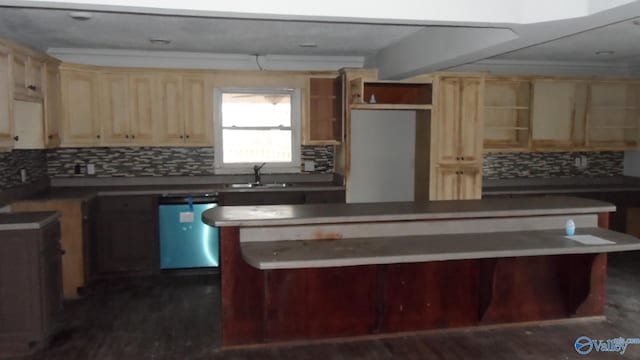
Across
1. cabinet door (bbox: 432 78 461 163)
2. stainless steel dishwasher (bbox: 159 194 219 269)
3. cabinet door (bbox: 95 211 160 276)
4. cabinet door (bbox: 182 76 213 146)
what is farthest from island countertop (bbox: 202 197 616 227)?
cabinet door (bbox: 182 76 213 146)

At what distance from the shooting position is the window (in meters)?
5.98

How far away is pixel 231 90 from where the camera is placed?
5.86 metres

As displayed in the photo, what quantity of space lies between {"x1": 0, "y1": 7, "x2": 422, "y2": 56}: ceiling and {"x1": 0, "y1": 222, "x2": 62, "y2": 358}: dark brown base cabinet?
1.64 meters

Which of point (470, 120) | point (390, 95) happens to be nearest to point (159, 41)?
point (390, 95)

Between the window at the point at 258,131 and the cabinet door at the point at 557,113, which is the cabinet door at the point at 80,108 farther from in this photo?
the cabinet door at the point at 557,113

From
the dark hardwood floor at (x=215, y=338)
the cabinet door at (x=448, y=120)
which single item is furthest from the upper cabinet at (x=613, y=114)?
the dark hardwood floor at (x=215, y=338)

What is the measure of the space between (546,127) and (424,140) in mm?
1541

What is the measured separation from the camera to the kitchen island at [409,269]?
3.56 meters

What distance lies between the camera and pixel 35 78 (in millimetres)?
4684

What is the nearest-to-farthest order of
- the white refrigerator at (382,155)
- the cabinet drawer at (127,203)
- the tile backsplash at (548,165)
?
the cabinet drawer at (127,203) < the white refrigerator at (382,155) < the tile backsplash at (548,165)

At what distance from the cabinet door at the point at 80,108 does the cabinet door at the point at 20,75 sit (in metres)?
0.88

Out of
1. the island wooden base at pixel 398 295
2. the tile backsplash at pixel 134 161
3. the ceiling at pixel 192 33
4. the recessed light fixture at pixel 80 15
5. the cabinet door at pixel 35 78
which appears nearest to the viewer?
the island wooden base at pixel 398 295

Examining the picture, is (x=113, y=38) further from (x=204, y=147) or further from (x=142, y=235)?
(x=142, y=235)

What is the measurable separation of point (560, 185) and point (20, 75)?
592 cm
